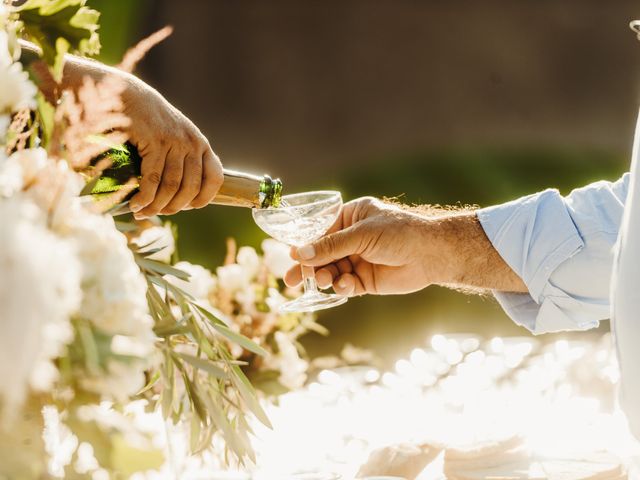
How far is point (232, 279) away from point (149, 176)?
1.42 feet

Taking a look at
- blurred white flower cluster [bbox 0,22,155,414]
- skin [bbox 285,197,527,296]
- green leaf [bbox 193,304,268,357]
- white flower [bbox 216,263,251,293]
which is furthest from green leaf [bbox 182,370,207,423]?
skin [bbox 285,197,527,296]

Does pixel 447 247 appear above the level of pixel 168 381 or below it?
above

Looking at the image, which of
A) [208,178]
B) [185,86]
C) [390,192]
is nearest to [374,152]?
[390,192]

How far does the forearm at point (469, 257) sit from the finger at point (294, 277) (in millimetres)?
319

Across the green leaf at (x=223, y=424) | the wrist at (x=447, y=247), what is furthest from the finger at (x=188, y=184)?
the wrist at (x=447, y=247)

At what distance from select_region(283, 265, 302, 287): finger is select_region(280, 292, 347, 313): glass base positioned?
0.68 feet

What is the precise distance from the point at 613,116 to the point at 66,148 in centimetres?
538

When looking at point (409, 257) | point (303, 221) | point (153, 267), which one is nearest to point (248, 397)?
point (153, 267)

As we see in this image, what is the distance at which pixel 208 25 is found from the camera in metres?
5.40

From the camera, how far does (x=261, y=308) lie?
1726 mm

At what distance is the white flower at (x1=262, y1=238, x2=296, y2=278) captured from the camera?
5.82 feet

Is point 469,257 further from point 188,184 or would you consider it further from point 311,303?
point 188,184

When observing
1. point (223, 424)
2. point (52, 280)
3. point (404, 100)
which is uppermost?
point (404, 100)

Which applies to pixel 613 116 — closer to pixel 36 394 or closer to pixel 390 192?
pixel 390 192
